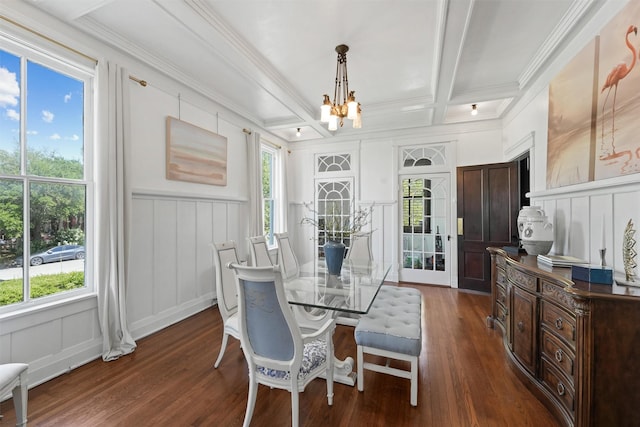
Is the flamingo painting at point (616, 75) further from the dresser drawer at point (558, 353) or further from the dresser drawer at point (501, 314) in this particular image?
the dresser drawer at point (501, 314)

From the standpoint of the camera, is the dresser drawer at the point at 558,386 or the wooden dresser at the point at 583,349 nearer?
the wooden dresser at the point at 583,349

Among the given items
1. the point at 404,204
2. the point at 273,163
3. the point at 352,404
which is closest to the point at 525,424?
the point at 352,404

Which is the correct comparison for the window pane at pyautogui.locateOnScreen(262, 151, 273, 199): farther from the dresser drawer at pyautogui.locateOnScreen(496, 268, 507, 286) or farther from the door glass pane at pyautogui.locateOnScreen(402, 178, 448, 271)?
the dresser drawer at pyautogui.locateOnScreen(496, 268, 507, 286)

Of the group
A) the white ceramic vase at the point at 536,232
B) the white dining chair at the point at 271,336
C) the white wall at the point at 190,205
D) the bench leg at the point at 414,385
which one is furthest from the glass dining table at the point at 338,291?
the white wall at the point at 190,205

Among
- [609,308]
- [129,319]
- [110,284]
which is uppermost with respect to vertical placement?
[609,308]

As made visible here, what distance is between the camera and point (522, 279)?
2215mm

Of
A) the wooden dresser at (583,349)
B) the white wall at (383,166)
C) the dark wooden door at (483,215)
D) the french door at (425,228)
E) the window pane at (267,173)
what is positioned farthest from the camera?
the window pane at (267,173)

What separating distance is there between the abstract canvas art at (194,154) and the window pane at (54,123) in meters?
0.85

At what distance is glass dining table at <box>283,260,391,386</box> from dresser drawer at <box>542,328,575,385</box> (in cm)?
120

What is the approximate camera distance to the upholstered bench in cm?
190

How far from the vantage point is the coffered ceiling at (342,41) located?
218cm

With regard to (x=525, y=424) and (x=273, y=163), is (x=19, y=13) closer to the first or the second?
(x=273, y=163)

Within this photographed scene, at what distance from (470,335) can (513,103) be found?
328cm

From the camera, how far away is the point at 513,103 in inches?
152
